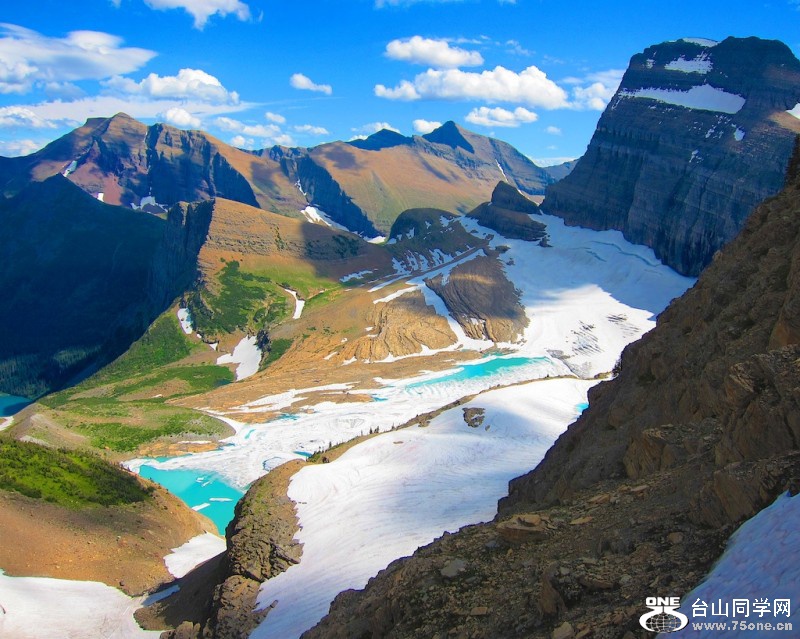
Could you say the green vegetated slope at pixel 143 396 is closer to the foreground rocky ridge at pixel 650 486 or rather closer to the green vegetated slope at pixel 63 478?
the green vegetated slope at pixel 63 478

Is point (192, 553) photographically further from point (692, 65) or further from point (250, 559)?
point (692, 65)

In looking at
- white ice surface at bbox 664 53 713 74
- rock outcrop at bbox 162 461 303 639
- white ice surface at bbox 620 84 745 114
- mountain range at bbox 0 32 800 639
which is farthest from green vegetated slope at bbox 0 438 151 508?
white ice surface at bbox 664 53 713 74

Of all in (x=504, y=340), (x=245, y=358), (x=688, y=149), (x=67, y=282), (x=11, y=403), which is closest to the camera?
(x=504, y=340)

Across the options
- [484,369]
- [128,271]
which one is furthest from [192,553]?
[128,271]

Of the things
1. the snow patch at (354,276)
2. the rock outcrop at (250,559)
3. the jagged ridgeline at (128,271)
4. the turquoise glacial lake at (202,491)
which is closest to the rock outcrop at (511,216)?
the jagged ridgeline at (128,271)

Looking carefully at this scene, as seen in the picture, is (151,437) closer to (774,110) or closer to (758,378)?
(758,378)

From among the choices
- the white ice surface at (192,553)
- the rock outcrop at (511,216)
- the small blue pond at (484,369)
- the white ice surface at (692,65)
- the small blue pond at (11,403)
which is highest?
the white ice surface at (692,65)
